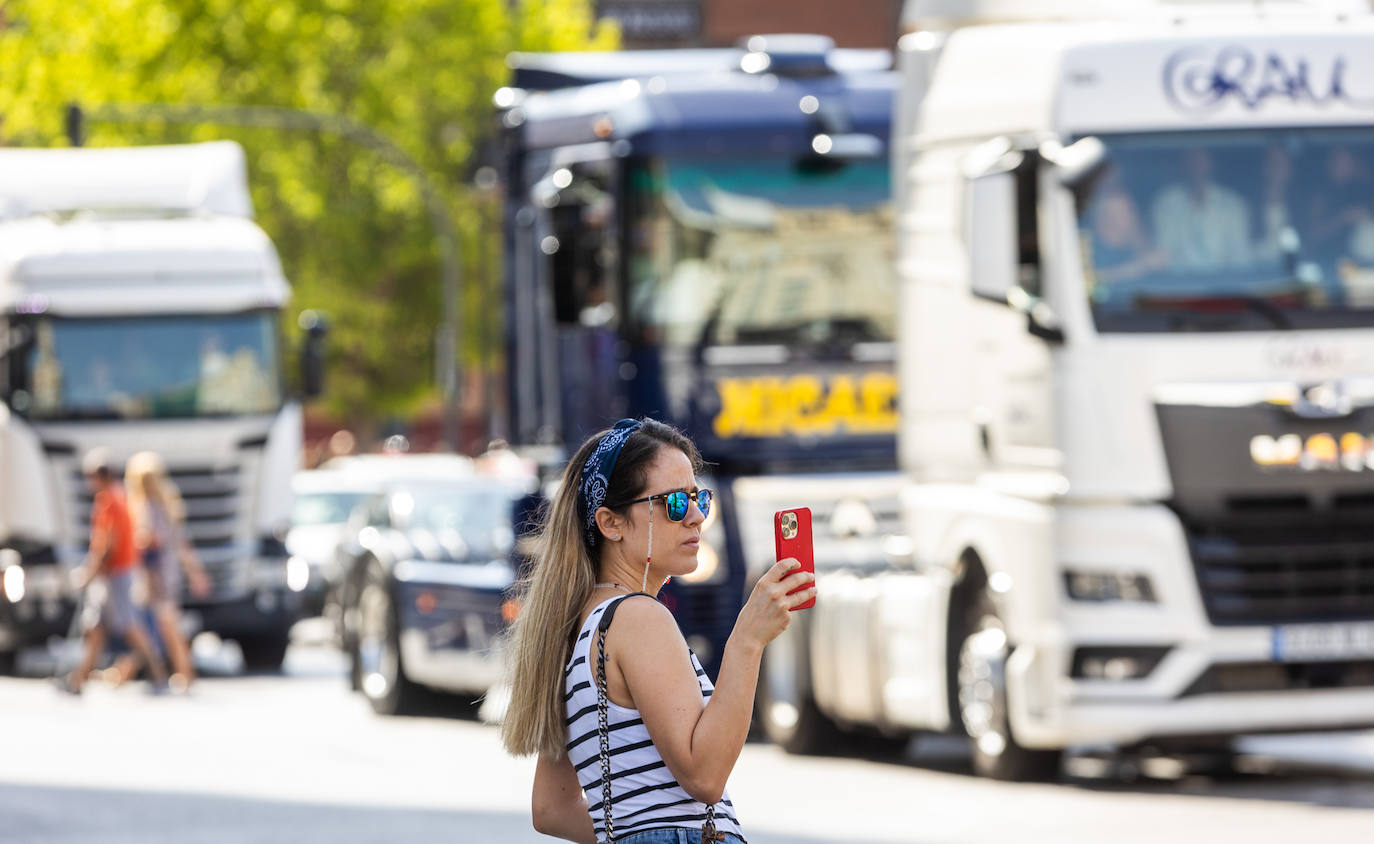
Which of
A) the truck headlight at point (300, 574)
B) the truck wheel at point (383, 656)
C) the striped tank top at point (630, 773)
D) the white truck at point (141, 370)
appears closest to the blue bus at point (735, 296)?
the truck wheel at point (383, 656)

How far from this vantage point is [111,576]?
19.9m

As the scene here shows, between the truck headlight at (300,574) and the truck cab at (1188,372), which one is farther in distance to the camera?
the truck headlight at (300,574)

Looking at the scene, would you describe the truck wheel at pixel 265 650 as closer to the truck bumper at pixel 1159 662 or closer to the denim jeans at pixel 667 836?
the truck bumper at pixel 1159 662

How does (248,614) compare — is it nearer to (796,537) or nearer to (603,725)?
(603,725)

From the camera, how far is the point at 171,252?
21.9m

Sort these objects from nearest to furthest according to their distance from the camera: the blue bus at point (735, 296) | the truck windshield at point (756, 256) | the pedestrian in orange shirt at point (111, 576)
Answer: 1. the blue bus at point (735, 296)
2. the truck windshield at point (756, 256)
3. the pedestrian in orange shirt at point (111, 576)

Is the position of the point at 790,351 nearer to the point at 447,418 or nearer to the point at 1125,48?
the point at 1125,48

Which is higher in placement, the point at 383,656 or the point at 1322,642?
the point at 1322,642

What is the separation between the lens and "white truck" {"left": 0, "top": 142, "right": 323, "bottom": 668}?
21500mm

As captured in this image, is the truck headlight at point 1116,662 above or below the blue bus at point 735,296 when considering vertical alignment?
below

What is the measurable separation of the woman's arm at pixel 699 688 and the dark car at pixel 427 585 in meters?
11.6

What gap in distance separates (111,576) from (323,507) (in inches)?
392

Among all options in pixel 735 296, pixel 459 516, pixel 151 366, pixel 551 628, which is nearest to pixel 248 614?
pixel 151 366

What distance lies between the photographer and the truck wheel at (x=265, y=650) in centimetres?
2284
